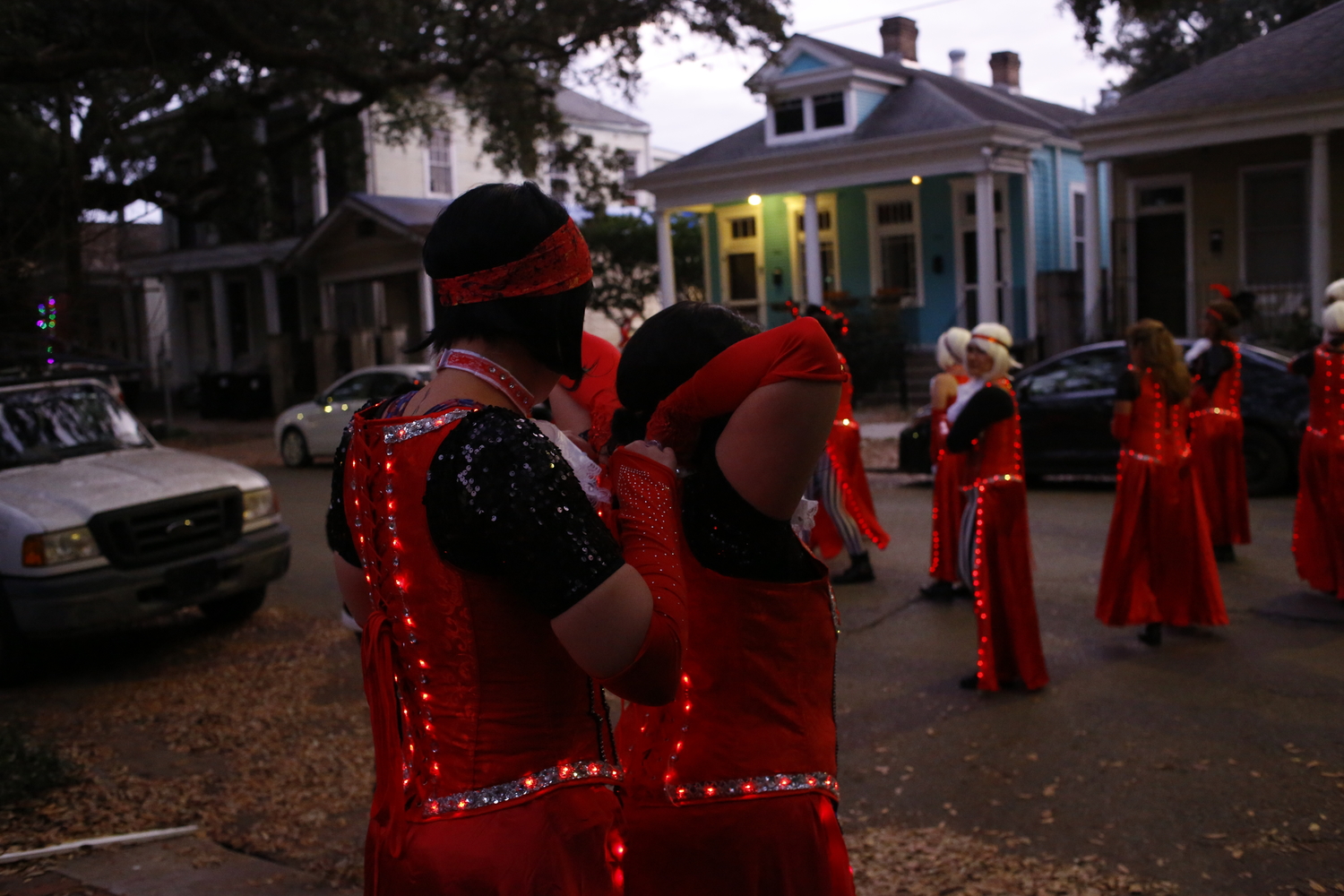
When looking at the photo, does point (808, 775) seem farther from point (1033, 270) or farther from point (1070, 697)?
point (1033, 270)

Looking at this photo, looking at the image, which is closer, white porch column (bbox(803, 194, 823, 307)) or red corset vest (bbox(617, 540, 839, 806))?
red corset vest (bbox(617, 540, 839, 806))

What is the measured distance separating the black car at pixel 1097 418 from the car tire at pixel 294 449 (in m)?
10.3

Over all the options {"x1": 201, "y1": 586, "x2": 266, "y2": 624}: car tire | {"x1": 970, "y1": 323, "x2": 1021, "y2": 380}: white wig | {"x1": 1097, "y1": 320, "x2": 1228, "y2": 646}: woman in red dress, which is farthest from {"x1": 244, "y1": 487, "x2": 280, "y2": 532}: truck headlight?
{"x1": 1097, "y1": 320, "x2": 1228, "y2": 646}: woman in red dress

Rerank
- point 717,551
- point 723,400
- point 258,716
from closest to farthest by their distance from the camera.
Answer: point 723,400, point 717,551, point 258,716

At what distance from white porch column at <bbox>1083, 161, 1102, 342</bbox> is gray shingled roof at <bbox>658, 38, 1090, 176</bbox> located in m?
2.50

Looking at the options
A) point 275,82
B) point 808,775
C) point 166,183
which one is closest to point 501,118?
point 275,82

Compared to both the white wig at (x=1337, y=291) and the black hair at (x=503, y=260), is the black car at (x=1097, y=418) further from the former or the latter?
the black hair at (x=503, y=260)

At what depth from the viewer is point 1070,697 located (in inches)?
230

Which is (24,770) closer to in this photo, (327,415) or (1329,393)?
(1329,393)

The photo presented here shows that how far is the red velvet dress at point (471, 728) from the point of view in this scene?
5.98 feet

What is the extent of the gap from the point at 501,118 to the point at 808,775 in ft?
52.3

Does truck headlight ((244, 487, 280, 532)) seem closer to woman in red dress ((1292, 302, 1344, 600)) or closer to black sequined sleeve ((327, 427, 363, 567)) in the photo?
black sequined sleeve ((327, 427, 363, 567))

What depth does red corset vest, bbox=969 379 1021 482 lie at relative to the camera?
6.09m

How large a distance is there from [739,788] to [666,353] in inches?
34.4
